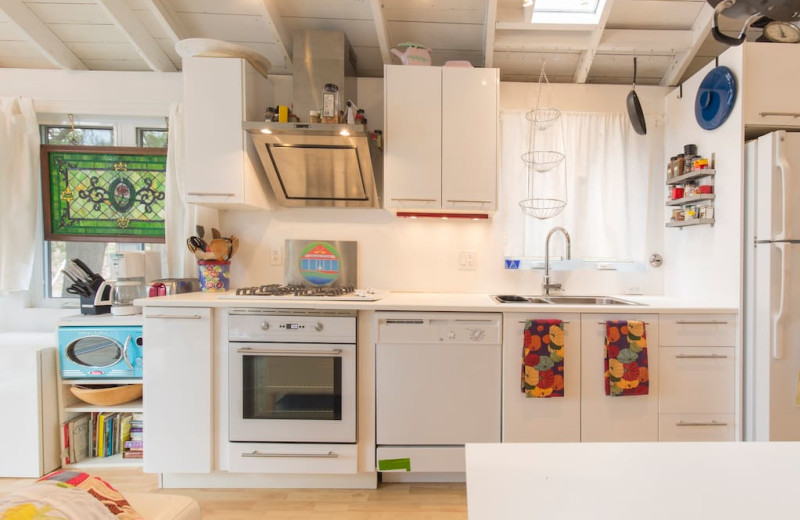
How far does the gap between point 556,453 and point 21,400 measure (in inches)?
107

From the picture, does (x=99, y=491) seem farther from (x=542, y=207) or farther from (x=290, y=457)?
(x=542, y=207)

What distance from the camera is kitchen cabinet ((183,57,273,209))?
213 cm

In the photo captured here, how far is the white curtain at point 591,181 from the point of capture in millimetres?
2494

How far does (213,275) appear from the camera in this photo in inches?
94.3

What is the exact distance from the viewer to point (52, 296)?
257cm

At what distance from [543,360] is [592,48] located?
1.90 metres

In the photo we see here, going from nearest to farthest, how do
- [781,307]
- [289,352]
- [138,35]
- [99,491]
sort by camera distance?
[99,491]
[781,307]
[289,352]
[138,35]

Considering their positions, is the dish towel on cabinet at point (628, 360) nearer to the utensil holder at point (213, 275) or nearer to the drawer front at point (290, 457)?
the drawer front at point (290, 457)

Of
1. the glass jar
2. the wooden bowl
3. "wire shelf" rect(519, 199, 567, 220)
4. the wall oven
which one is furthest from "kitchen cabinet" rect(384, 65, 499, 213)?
the wooden bowl

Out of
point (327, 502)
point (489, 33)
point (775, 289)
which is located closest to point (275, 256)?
point (327, 502)

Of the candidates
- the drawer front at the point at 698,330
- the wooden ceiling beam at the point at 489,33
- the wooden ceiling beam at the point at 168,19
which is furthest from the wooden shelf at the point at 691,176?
the wooden ceiling beam at the point at 168,19

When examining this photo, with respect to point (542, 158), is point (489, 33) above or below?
above

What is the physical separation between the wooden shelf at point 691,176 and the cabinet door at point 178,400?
9.28ft

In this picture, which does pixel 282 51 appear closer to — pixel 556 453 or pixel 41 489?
pixel 41 489
